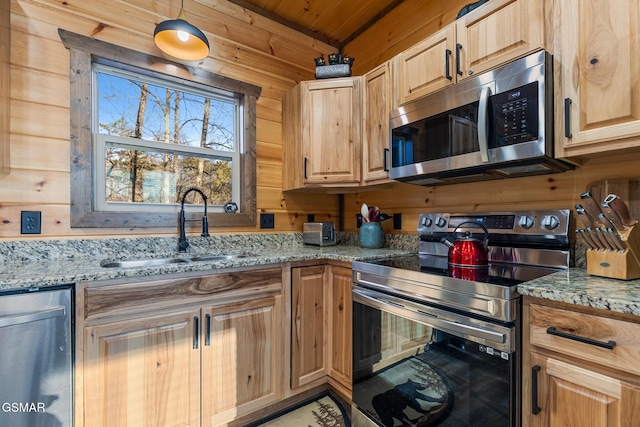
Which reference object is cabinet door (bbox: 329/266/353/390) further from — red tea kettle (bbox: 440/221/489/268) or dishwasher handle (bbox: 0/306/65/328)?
dishwasher handle (bbox: 0/306/65/328)

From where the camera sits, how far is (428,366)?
4.09 feet

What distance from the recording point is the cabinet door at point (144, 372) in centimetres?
123

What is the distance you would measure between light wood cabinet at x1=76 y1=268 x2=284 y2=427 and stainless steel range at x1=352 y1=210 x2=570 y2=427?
53cm

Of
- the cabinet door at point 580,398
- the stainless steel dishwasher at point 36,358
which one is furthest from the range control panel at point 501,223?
the stainless steel dishwasher at point 36,358

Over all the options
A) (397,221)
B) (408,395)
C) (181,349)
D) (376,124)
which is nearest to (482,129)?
(376,124)

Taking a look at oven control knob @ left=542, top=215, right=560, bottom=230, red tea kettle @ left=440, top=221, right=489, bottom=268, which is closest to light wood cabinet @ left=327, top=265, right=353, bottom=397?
red tea kettle @ left=440, top=221, right=489, bottom=268

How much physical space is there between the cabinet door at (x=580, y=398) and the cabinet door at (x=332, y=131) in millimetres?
1472

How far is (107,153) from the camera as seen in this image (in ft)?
5.97

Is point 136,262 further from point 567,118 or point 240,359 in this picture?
point 567,118

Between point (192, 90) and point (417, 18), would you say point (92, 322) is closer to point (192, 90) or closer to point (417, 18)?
point (192, 90)

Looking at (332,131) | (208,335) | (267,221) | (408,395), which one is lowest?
(408,395)

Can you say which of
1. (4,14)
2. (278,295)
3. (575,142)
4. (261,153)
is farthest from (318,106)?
(4,14)

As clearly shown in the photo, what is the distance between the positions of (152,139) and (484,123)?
1954 mm

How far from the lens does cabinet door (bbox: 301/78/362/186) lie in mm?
2133
